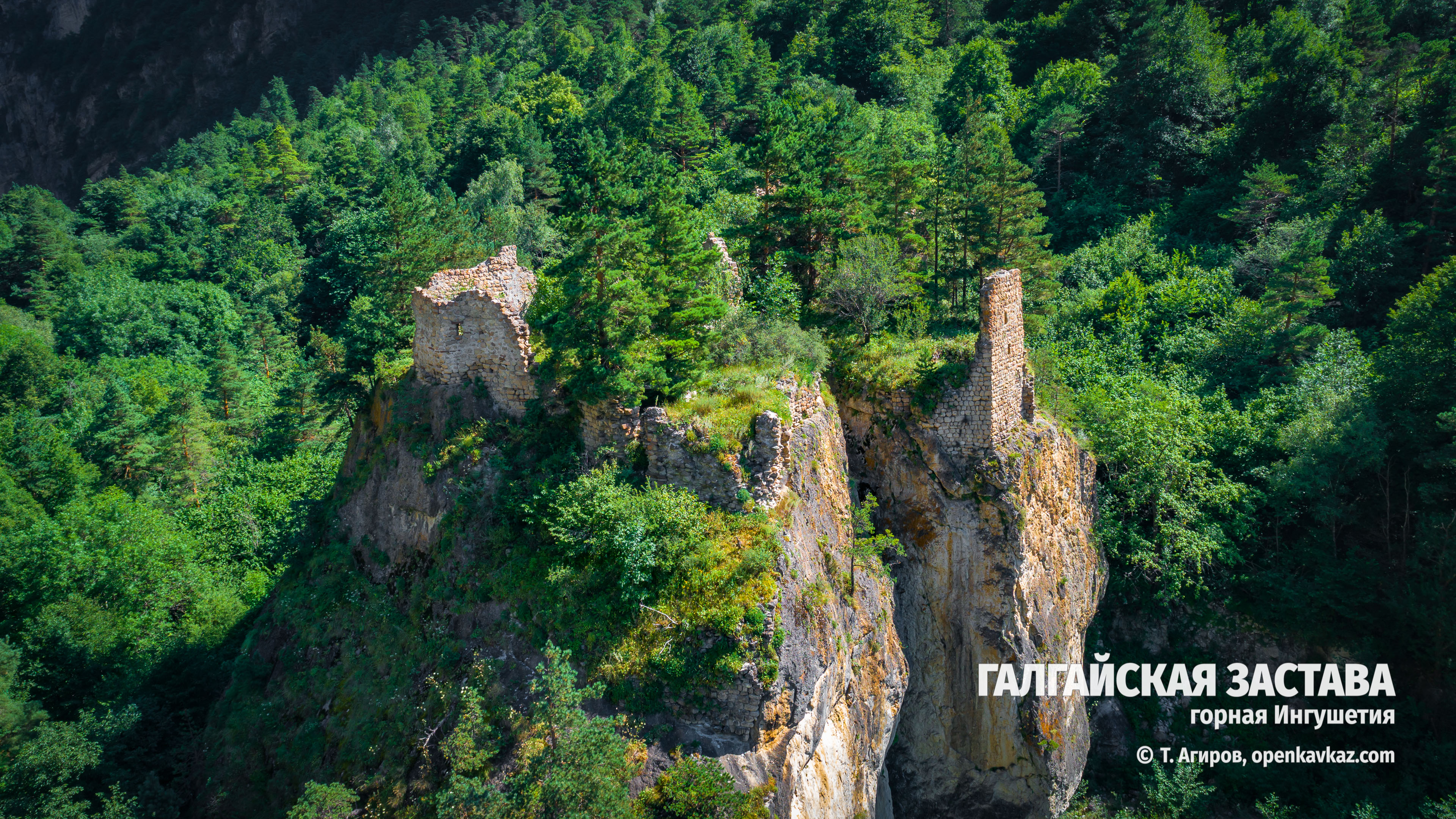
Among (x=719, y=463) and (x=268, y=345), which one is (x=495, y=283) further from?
(x=268, y=345)

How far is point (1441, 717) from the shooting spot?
32.0 m

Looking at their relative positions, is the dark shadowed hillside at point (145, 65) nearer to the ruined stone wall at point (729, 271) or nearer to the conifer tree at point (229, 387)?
the conifer tree at point (229, 387)

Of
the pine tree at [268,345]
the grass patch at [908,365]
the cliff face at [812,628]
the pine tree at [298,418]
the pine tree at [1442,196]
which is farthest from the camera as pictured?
the pine tree at [268,345]

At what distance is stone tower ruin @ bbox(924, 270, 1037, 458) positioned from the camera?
88.0 ft

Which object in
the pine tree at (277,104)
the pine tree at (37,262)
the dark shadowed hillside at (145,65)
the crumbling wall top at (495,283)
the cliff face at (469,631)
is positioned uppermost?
the dark shadowed hillside at (145,65)

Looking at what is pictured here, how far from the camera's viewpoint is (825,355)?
27.3 metres

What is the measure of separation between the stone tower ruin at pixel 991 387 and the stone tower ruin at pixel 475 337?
12.2m

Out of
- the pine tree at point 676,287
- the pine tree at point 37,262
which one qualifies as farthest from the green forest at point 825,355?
the pine tree at point 37,262

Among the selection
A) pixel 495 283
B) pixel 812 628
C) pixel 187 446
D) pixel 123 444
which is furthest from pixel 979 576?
pixel 123 444

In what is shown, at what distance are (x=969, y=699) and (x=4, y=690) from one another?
101ft

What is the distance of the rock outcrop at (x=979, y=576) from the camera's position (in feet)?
91.1

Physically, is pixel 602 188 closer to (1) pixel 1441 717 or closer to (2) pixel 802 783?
(2) pixel 802 783

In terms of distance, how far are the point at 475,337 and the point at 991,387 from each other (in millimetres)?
14879

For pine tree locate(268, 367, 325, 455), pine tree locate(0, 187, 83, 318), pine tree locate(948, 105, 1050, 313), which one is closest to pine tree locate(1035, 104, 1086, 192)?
pine tree locate(948, 105, 1050, 313)
